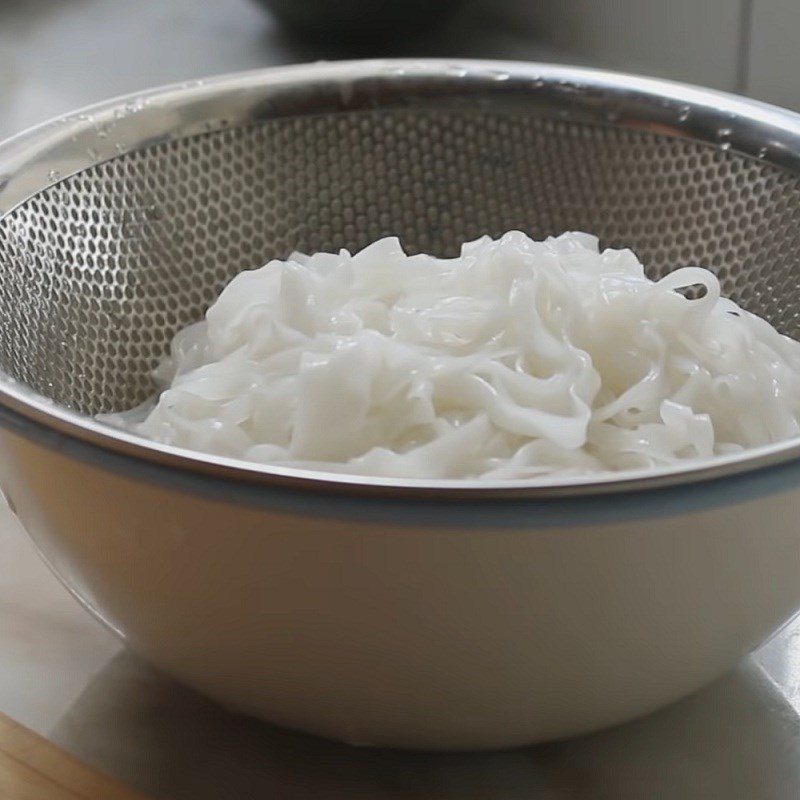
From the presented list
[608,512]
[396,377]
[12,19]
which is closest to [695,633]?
[608,512]

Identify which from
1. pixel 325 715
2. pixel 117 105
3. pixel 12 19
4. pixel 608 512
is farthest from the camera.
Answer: pixel 12 19

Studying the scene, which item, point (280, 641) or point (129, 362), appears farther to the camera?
point (129, 362)

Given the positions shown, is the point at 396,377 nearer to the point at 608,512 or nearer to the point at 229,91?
the point at 608,512

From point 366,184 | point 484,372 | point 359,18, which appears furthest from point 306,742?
point 359,18

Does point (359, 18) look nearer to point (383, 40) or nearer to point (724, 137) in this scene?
point (383, 40)

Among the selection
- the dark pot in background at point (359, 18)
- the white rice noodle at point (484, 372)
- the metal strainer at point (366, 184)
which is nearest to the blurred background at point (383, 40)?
the dark pot in background at point (359, 18)

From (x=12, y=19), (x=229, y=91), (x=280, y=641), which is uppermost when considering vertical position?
(x=229, y=91)

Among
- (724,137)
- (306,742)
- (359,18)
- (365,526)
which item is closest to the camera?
(365,526)

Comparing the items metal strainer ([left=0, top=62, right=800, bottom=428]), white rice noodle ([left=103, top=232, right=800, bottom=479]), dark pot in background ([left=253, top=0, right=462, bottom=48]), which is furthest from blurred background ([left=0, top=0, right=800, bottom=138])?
white rice noodle ([left=103, top=232, right=800, bottom=479])
